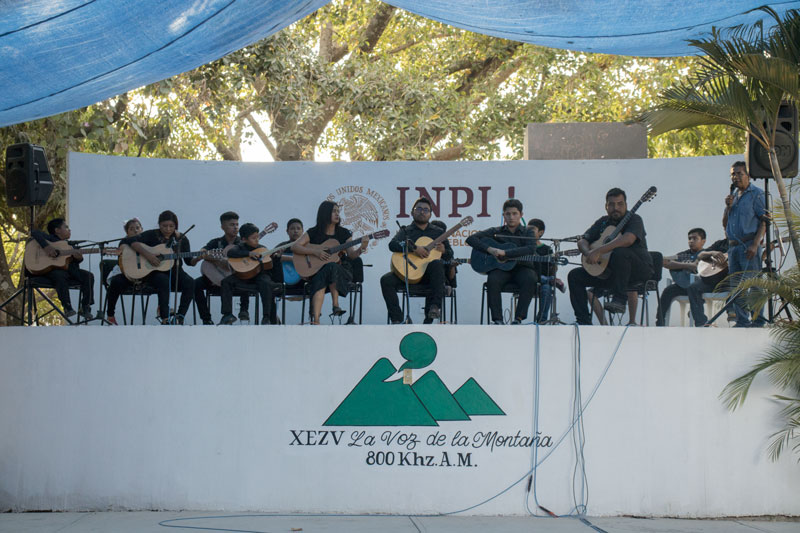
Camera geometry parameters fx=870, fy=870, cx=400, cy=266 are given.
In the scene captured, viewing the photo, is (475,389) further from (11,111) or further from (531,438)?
(11,111)

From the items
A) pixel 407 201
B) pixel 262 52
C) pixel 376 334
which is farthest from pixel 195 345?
pixel 262 52

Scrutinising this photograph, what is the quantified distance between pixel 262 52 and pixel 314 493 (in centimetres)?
840

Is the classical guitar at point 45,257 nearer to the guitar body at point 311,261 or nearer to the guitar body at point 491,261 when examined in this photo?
the guitar body at point 311,261

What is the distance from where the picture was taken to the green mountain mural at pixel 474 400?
6004mm

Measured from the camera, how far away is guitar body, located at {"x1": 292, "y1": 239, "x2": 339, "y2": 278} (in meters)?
7.12

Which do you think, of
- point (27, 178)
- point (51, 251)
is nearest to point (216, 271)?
point (51, 251)

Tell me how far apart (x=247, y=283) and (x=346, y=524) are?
2398 mm

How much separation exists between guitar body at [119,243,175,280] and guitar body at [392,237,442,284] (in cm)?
195

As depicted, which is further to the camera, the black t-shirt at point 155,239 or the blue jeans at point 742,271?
the black t-shirt at point 155,239

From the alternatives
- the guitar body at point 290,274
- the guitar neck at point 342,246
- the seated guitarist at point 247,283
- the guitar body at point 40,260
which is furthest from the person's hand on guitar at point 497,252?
the guitar body at point 40,260

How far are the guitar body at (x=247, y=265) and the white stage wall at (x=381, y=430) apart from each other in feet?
3.87

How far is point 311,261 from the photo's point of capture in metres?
7.16

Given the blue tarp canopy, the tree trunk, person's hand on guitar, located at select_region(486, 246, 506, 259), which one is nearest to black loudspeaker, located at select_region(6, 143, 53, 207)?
the blue tarp canopy

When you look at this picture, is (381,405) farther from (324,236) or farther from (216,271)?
(216,271)
